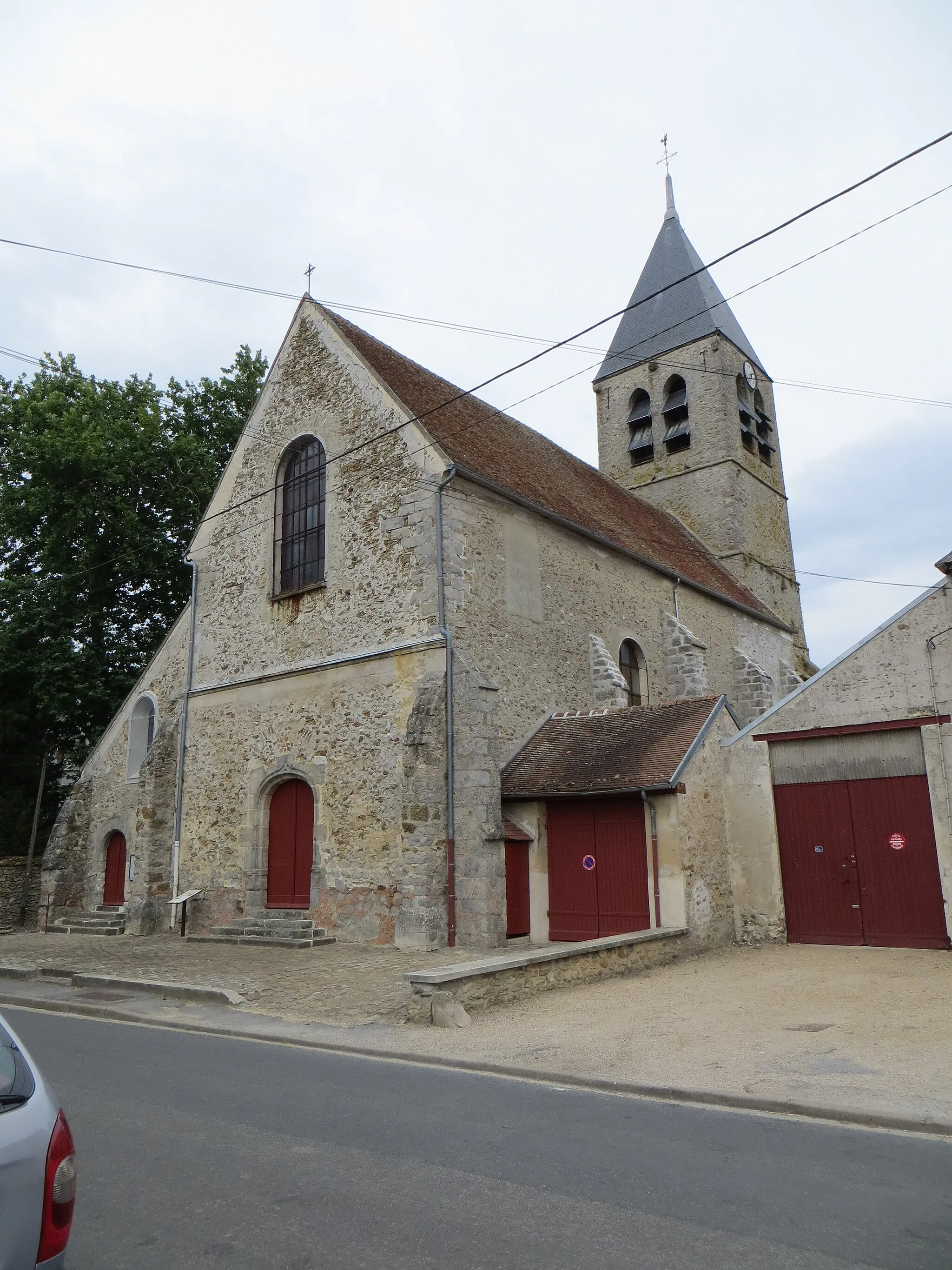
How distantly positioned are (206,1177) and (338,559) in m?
12.2

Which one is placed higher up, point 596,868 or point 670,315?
point 670,315

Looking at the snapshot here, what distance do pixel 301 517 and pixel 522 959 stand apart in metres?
10.4

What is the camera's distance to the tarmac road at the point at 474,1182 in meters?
3.55

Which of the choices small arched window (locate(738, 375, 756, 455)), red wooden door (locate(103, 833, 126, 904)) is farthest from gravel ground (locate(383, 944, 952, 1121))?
→ small arched window (locate(738, 375, 756, 455))

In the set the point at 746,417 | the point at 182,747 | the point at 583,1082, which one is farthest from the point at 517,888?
the point at 746,417

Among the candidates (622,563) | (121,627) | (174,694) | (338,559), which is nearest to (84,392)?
(121,627)

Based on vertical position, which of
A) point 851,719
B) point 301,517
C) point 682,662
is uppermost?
point 301,517

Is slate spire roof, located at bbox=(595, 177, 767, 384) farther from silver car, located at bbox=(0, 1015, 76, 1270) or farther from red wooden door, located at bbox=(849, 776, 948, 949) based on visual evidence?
silver car, located at bbox=(0, 1015, 76, 1270)

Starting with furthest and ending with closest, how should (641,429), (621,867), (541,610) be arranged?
(641,429) → (541,610) → (621,867)

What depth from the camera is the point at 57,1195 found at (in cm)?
259

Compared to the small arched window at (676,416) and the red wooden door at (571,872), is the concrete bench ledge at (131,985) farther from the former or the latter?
the small arched window at (676,416)

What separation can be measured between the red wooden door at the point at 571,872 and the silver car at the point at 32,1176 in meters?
11.1

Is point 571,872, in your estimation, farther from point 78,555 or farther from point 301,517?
point 78,555

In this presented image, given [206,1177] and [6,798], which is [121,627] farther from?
[206,1177]
